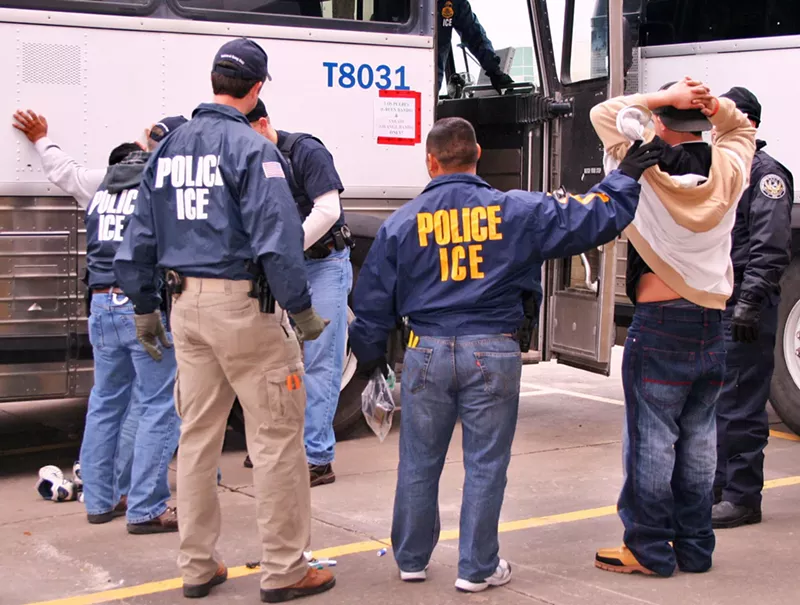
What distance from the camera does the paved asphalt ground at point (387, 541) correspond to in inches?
180

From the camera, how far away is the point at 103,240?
17.7ft

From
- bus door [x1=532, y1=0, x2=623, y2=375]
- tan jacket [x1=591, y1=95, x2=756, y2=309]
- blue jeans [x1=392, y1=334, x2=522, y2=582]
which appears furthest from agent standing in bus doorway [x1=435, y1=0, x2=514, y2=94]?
blue jeans [x1=392, y1=334, x2=522, y2=582]

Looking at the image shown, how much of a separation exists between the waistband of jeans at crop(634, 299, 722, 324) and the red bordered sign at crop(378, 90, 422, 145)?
2.74m

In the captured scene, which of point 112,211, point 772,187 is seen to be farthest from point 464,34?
point 112,211

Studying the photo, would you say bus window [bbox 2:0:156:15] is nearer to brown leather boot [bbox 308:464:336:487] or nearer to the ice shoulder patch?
brown leather boot [bbox 308:464:336:487]

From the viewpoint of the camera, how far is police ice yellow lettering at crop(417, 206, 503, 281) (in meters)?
4.36

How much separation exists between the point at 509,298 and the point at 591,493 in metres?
2.08

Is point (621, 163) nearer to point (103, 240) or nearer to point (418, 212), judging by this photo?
point (418, 212)

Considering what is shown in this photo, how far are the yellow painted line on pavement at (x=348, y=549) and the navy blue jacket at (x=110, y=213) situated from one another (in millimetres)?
1367

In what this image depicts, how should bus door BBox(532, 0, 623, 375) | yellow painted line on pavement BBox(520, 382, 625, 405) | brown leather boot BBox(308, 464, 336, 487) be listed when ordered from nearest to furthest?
brown leather boot BBox(308, 464, 336, 487)
bus door BBox(532, 0, 623, 375)
yellow painted line on pavement BBox(520, 382, 625, 405)

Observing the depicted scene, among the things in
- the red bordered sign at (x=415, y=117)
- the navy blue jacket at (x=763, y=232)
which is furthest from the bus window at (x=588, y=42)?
the navy blue jacket at (x=763, y=232)

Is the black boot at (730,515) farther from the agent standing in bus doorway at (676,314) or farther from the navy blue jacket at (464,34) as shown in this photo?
the navy blue jacket at (464,34)

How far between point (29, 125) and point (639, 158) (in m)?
3.21

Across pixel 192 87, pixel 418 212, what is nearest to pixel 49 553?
pixel 418 212
